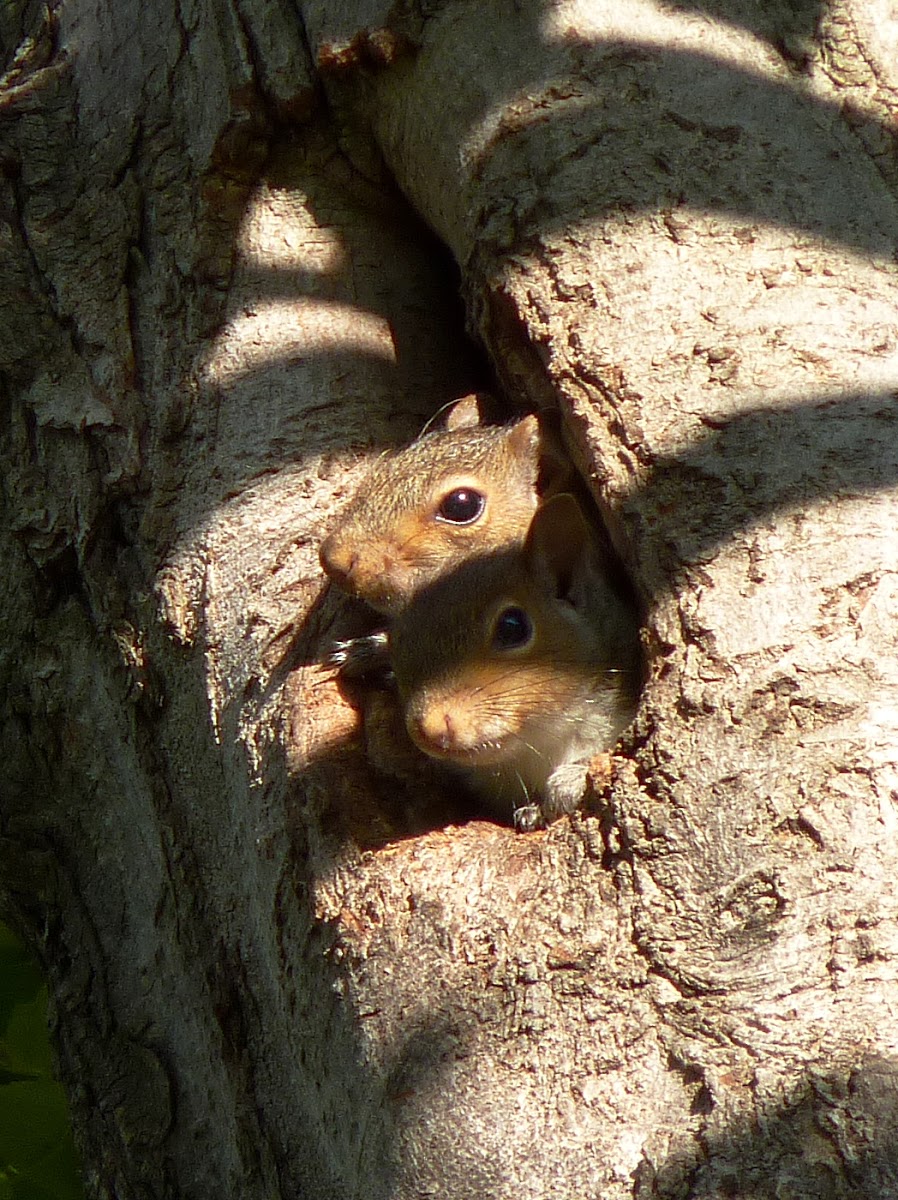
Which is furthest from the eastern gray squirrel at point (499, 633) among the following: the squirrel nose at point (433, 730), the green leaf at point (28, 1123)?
the green leaf at point (28, 1123)

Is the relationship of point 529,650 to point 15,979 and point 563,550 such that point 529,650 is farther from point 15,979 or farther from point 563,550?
point 15,979

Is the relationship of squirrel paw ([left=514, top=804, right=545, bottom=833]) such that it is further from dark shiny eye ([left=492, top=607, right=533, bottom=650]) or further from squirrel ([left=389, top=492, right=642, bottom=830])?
dark shiny eye ([left=492, top=607, right=533, bottom=650])

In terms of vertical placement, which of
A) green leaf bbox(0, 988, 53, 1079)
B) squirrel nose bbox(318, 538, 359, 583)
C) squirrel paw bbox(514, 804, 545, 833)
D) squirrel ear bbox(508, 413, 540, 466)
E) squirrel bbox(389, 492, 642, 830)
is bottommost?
green leaf bbox(0, 988, 53, 1079)

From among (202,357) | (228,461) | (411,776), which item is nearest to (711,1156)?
(411,776)

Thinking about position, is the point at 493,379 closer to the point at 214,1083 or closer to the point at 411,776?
the point at 411,776

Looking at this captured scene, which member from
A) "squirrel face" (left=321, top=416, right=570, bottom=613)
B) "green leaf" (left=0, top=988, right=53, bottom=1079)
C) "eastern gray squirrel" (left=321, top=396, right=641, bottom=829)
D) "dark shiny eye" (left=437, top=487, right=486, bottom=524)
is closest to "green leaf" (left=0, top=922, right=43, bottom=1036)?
"green leaf" (left=0, top=988, right=53, bottom=1079)
